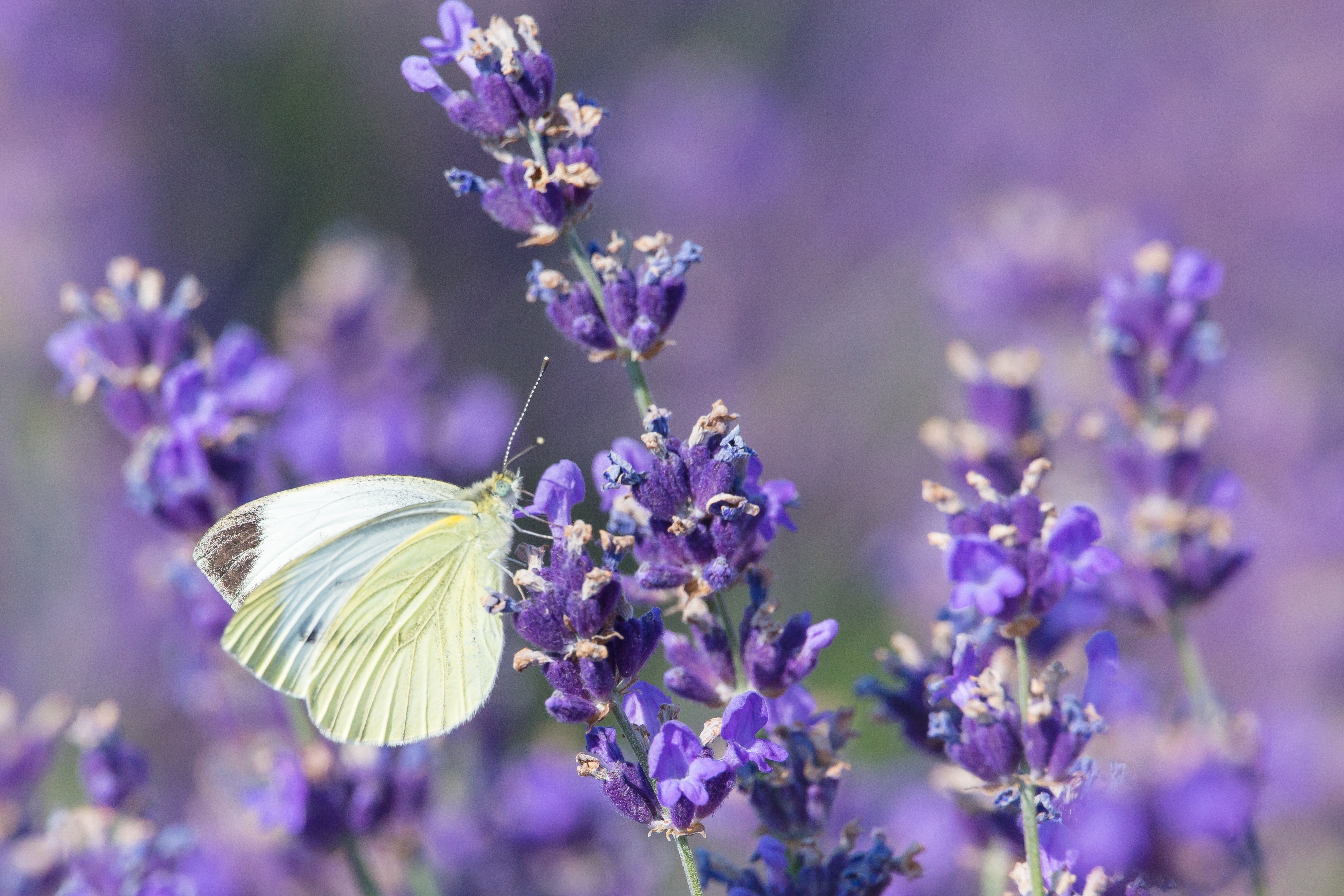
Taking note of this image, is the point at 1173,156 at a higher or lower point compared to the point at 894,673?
higher

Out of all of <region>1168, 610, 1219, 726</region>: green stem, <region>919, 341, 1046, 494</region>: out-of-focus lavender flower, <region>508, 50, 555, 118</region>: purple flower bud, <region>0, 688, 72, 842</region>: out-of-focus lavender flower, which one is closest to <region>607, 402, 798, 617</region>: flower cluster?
<region>508, 50, 555, 118</region>: purple flower bud

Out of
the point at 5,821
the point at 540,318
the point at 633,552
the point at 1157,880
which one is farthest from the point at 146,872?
the point at 540,318

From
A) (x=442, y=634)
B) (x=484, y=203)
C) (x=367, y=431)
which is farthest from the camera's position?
(x=367, y=431)

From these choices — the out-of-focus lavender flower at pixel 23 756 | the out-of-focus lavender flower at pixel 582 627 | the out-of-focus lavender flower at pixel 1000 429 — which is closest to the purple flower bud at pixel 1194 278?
the out-of-focus lavender flower at pixel 1000 429

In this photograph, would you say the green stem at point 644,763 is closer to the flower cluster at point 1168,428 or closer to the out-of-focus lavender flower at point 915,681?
the out-of-focus lavender flower at point 915,681

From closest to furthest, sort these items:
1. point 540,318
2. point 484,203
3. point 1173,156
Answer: point 484,203 → point 540,318 → point 1173,156

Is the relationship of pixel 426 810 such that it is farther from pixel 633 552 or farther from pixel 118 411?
pixel 633 552

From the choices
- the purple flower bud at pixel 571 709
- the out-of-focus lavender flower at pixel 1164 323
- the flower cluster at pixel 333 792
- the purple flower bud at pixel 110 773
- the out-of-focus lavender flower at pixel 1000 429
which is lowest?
the purple flower bud at pixel 110 773

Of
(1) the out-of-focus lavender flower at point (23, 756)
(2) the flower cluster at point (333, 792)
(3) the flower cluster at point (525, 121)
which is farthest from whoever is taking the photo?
(1) the out-of-focus lavender flower at point (23, 756)
